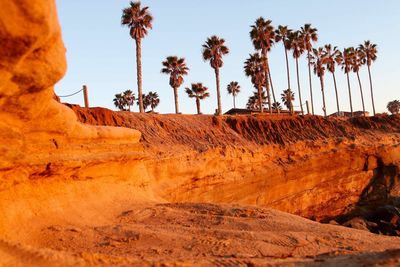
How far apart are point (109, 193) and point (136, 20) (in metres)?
25.2

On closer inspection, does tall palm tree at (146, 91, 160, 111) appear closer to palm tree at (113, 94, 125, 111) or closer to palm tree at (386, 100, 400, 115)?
palm tree at (113, 94, 125, 111)

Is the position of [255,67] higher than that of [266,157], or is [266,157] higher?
[255,67]

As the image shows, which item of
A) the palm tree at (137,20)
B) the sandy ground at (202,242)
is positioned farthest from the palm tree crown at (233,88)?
the sandy ground at (202,242)

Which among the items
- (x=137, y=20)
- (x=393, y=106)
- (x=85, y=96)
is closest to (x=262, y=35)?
(x=137, y=20)

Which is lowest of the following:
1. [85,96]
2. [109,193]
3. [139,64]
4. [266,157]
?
[109,193]

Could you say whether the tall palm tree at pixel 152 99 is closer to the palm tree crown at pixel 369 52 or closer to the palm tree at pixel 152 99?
the palm tree at pixel 152 99

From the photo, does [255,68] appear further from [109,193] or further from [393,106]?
[393,106]

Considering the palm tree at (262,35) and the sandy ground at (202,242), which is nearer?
the sandy ground at (202,242)

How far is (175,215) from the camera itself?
1070cm

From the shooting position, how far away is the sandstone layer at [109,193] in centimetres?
562

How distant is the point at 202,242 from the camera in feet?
27.0

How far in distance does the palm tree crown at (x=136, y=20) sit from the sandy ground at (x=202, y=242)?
2415 cm

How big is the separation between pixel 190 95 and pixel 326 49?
21828mm

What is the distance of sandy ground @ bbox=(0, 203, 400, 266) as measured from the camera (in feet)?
20.6
